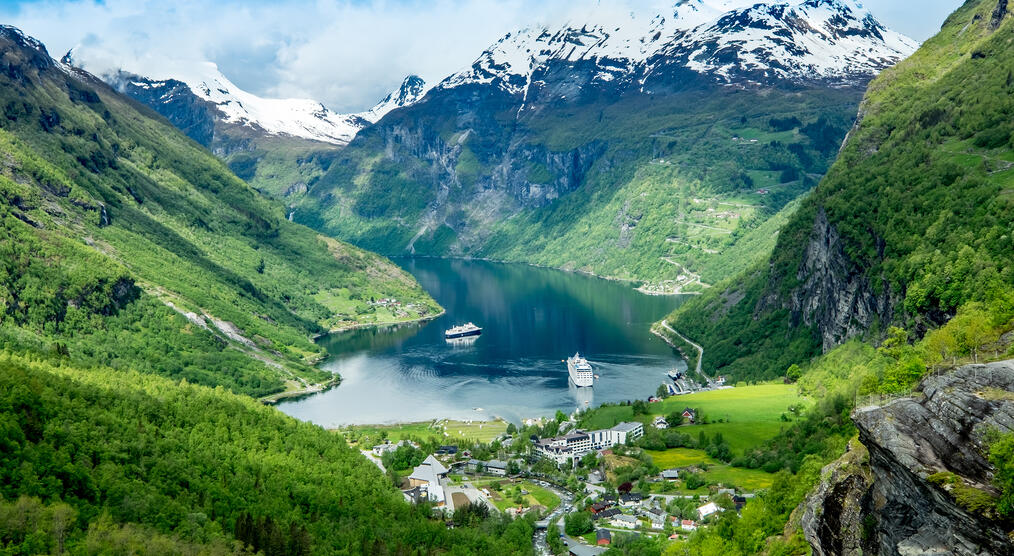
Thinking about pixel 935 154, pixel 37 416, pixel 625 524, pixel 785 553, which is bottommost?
pixel 625 524

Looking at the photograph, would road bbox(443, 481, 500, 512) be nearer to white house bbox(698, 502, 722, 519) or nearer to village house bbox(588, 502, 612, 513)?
village house bbox(588, 502, 612, 513)

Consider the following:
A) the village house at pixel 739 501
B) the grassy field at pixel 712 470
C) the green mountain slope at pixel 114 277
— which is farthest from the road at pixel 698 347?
the village house at pixel 739 501

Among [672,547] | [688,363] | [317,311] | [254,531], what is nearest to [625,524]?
[672,547]

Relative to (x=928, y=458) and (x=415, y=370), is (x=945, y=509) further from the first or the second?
(x=415, y=370)

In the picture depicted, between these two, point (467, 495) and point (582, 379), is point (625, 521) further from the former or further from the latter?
point (582, 379)

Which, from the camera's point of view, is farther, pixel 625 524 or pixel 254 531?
pixel 625 524

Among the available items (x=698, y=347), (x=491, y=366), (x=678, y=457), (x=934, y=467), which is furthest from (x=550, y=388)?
(x=934, y=467)
